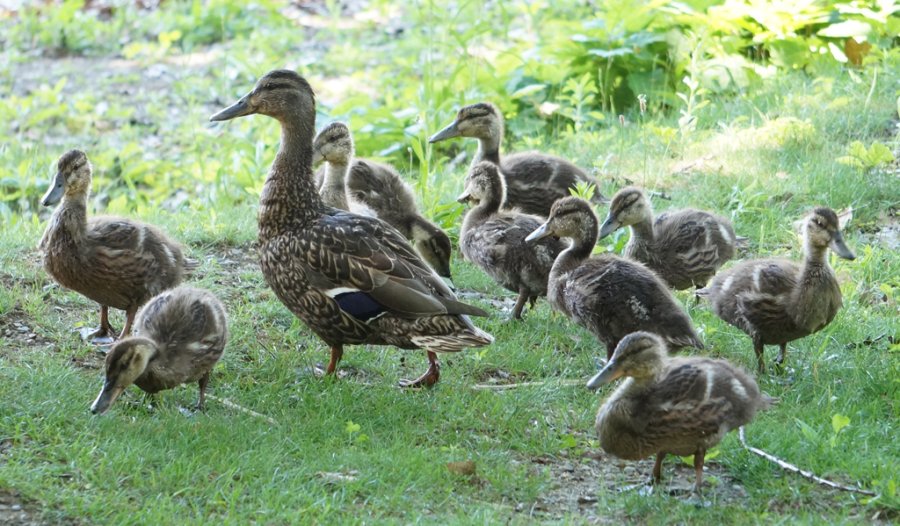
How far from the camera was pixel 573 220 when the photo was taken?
6.59 m

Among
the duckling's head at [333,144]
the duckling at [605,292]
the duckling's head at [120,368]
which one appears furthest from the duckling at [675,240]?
the duckling's head at [120,368]

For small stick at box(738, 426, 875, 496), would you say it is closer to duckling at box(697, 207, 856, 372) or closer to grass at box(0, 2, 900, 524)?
grass at box(0, 2, 900, 524)

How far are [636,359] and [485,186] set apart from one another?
279 centimetres

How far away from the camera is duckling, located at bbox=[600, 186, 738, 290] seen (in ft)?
23.2

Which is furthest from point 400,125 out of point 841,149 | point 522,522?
point 522,522

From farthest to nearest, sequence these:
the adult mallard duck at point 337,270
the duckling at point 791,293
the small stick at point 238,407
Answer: the duckling at point 791,293, the adult mallard duck at point 337,270, the small stick at point 238,407

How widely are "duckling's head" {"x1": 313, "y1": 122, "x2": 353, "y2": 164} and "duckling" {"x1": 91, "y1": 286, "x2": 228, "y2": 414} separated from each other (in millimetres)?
2046

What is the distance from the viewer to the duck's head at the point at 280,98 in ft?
21.3

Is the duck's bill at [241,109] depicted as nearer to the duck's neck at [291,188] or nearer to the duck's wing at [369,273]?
the duck's neck at [291,188]

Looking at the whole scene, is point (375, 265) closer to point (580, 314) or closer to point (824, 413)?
A: point (580, 314)

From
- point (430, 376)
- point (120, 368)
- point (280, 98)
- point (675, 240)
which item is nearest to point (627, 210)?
point (675, 240)

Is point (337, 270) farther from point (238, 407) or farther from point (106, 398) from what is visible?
point (106, 398)

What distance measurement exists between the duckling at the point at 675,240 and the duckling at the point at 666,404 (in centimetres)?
202

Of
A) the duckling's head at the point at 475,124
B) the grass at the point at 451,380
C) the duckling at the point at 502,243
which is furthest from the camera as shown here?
the duckling's head at the point at 475,124
